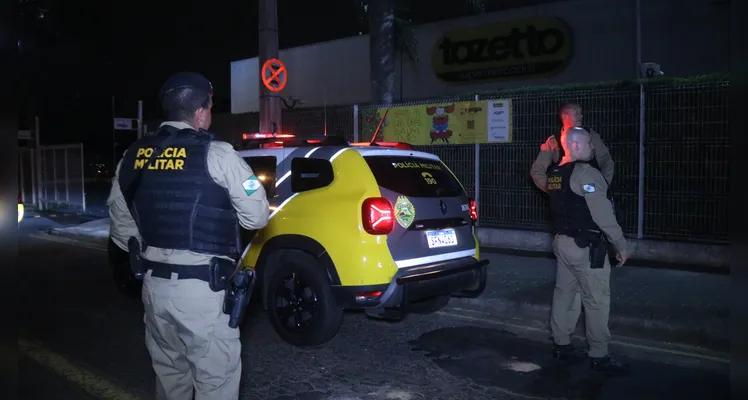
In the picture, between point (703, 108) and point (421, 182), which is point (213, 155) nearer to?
point (421, 182)

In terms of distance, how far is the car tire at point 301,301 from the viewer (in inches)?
209

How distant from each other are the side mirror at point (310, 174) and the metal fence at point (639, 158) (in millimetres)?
3520

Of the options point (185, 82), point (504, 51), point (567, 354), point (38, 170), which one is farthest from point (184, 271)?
point (38, 170)

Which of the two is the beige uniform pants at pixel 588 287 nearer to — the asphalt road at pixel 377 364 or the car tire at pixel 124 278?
the asphalt road at pixel 377 364

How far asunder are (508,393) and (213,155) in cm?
283

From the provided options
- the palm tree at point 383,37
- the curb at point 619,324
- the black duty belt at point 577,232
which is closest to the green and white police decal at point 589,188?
the black duty belt at point 577,232

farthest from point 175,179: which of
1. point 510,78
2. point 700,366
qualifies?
point 510,78

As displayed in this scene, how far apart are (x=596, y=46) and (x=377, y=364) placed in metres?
10.8

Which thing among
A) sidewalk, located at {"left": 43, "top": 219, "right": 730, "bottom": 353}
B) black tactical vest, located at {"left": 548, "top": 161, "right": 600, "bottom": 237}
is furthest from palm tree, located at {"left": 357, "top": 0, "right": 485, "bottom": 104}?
black tactical vest, located at {"left": 548, "top": 161, "right": 600, "bottom": 237}

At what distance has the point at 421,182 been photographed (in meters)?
5.60

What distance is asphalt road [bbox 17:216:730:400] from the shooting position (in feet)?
15.1

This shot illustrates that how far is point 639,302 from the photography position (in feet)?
22.5

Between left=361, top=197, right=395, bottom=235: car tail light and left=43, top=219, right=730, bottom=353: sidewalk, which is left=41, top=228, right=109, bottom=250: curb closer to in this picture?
left=43, top=219, right=730, bottom=353: sidewalk

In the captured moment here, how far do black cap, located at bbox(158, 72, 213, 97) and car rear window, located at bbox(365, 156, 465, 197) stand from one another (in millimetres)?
2291
